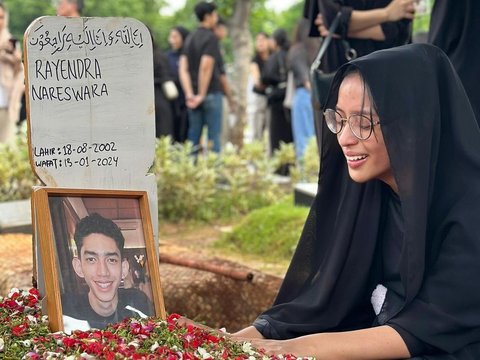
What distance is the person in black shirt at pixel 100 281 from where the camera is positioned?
2811mm

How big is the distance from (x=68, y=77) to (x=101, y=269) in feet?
1.92

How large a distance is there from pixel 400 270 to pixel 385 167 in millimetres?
301

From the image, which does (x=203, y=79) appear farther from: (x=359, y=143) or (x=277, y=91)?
(x=359, y=143)

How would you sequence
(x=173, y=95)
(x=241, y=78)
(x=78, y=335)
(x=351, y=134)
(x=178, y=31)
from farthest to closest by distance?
(x=241, y=78), (x=178, y=31), (x=173, y=95), (x=351, y=134), (x=78, y=335)

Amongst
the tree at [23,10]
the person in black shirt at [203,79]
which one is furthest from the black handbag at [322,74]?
the tree at [23,10]

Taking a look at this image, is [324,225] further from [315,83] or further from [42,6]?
[42,6]

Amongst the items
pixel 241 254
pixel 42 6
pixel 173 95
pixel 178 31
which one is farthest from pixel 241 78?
pixel 42 6

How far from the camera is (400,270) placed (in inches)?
122

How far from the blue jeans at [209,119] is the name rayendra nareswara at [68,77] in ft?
26.9

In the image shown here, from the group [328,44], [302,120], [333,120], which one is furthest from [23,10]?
[333,120]

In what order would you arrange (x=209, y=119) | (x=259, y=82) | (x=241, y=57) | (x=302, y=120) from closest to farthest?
(x=302, y=120) < (x=209, y=119) < (x=259, y=82) < (x=241, y=57)

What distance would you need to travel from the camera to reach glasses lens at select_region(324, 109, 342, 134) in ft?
10.3

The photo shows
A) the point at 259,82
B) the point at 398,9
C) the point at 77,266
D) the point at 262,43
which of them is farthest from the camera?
the point at 262,43

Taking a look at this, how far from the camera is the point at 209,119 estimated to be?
456 inches
